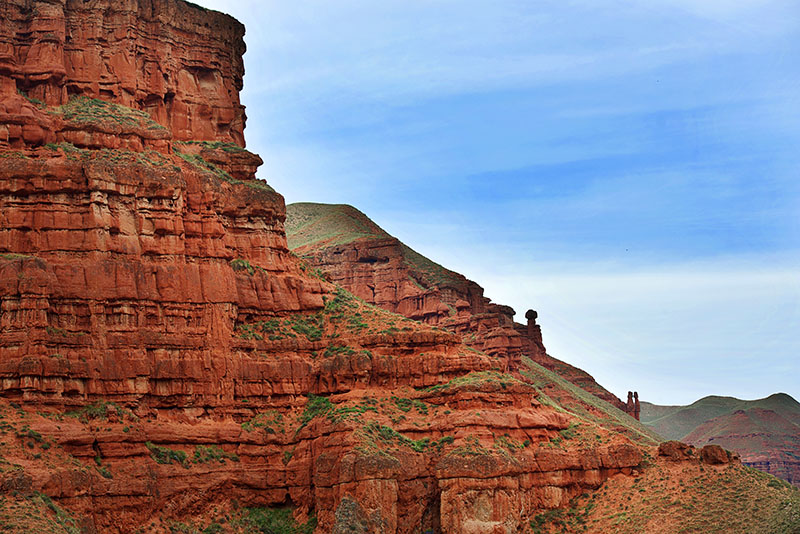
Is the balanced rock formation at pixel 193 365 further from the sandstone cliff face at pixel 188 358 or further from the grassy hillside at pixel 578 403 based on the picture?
the grassy hillside at pixel 578 403

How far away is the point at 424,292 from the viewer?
165250 millimetres

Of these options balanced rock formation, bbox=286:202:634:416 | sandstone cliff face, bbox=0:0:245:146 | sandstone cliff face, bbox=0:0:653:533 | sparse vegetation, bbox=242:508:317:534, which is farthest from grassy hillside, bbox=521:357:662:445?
sparse vegetation, bbox=242:508:317:534

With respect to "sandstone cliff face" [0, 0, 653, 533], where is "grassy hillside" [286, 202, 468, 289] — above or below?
above

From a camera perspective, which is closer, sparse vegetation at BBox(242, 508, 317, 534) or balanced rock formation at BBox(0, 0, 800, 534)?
balanced rock formation at BBox(0, 0, 800, 534)

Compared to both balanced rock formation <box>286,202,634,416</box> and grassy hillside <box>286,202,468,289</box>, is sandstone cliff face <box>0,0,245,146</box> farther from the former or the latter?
grassy hillside <box>286,202,468,289</box>

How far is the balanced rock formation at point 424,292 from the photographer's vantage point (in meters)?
156

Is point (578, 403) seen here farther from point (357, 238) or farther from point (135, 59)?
point (135, 59)

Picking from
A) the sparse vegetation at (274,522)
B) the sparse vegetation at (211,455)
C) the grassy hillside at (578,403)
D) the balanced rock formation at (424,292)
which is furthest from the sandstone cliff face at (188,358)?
the balanced rock formation at (424,292)

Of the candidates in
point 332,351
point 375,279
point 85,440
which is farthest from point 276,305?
point 375,279

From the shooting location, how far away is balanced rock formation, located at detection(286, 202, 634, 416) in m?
156

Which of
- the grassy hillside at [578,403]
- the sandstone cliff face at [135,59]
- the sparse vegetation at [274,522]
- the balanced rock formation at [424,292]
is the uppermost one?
the sandstone cliff face at [135,59]

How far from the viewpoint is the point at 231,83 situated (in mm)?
108375

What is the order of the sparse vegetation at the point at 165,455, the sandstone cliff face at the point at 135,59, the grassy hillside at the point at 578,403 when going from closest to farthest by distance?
the sparse vegetation at the point at 165,455 → the sandstone cliff face at the point at 135,59 → the grassy hillside at the point at 578,403

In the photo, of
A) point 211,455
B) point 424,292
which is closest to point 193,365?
point 211,455
